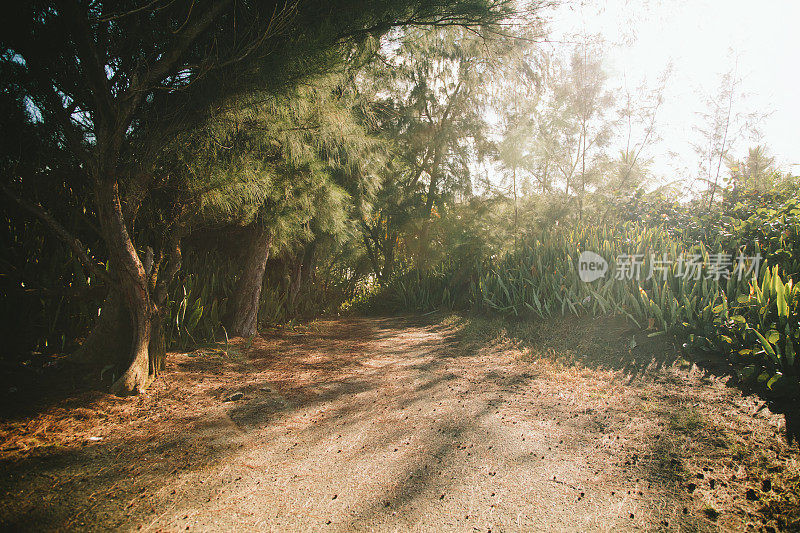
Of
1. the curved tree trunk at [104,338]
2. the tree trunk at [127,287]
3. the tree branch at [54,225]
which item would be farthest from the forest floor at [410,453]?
the tree branch at [54,225]

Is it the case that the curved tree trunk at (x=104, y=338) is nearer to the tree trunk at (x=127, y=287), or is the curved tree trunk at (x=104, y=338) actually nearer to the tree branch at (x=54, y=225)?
the tree trunk at (x=127, y=287)

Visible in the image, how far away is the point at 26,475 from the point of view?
Answer: 1.86 metres

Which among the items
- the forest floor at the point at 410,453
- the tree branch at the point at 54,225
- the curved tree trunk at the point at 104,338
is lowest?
the forest floor at the point at 410,453

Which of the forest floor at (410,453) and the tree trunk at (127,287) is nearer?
the forest floor at (410,453)

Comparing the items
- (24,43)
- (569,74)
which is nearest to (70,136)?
(24,43)

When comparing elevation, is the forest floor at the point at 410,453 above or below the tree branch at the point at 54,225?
below

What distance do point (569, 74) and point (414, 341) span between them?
6.31m

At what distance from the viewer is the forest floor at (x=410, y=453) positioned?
174cm

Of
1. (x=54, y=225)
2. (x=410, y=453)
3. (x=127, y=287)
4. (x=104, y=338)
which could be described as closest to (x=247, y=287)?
(x=104, y=338)

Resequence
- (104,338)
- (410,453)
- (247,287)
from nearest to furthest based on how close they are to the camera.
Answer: (410,453) < (104,338) < (247,287)

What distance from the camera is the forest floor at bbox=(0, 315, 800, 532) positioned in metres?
1.74

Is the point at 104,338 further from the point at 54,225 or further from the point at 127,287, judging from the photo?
the point at 54,225

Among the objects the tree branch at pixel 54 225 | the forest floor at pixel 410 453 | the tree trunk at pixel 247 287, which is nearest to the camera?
the forest floor at pixel 410 453

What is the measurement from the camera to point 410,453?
2336 millimetres
